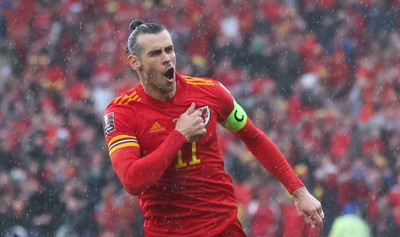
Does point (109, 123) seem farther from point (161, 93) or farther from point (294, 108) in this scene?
point (294, 108)

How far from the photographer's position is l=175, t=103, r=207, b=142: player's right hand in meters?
4.13

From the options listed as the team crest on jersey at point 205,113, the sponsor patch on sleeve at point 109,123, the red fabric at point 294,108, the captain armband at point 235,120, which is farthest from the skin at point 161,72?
the red fabric at point 294,108

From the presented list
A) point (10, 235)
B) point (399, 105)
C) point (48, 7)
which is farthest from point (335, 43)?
point (10, 235)

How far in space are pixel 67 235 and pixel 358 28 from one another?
352cm

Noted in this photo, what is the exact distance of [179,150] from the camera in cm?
418

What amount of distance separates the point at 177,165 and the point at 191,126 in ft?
0.91

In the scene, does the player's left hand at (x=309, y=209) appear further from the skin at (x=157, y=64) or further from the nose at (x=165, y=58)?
the nose at (x=165, y=58)

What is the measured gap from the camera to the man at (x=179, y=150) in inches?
170

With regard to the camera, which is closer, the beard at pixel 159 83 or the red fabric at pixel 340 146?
the beard at pixel 159 83

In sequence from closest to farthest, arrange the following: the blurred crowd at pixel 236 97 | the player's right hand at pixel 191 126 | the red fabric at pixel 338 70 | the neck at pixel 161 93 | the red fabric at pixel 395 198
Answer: the player's right hand at pixel 191 126, the neck at pixel 161 93, the red fabric at pixel 395 198, the blurred crowd at pixel 236 97, the red fabric at pixel 338 70

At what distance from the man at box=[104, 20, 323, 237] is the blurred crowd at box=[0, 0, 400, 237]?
12.6 ft

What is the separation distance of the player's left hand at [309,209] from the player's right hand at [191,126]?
27.3 inches

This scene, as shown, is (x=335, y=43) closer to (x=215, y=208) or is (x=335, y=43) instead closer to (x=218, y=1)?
(x=218, y=1)

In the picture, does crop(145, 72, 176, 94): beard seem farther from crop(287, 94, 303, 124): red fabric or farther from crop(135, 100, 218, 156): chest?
crop(287, 94, 303, 124): red fabric
